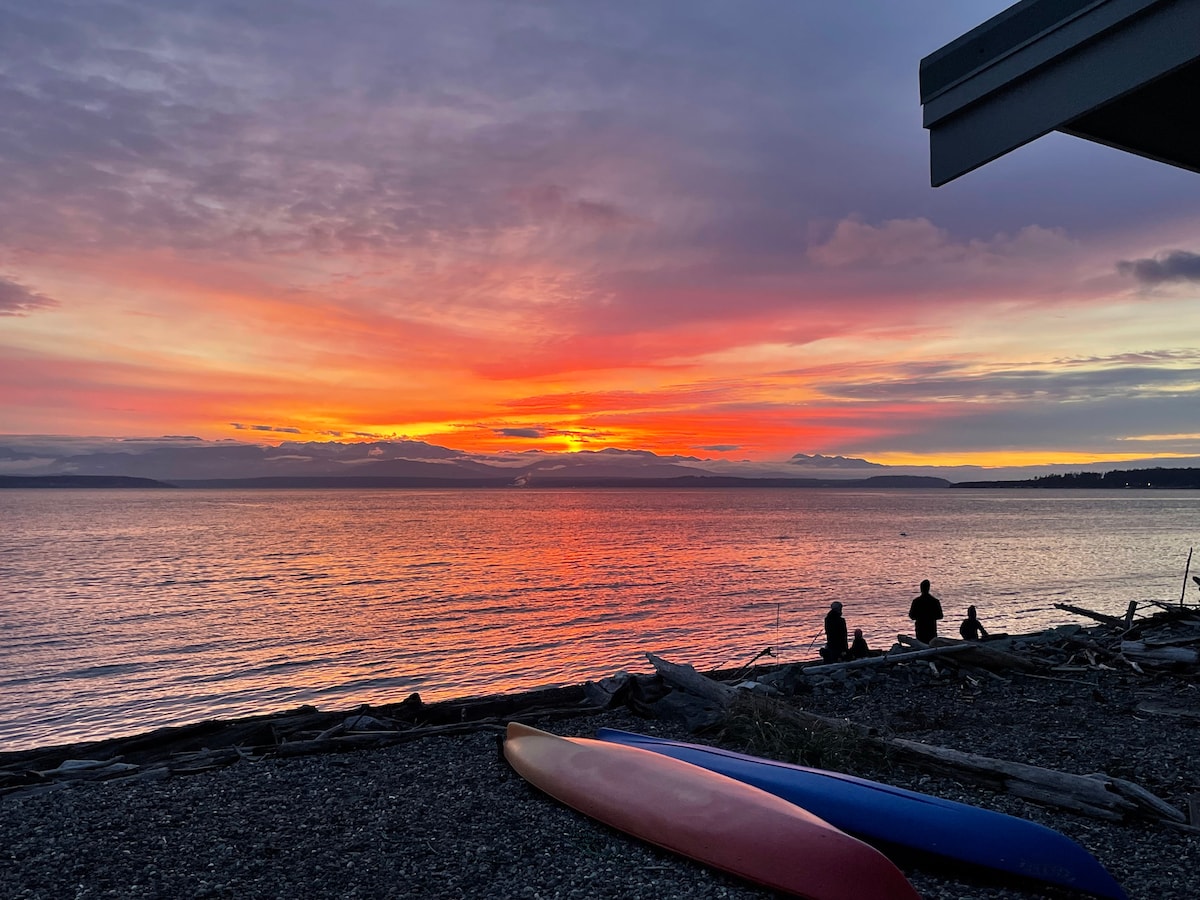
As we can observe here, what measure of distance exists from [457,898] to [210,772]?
213 inches

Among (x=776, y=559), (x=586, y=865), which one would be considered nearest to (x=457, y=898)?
(x=586, y=865)

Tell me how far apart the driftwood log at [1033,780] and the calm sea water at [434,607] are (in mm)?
13341

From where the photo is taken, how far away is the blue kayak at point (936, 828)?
650 cm

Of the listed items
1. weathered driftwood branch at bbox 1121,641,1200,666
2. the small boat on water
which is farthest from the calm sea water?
the small boat on water

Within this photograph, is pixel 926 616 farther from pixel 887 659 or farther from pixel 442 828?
pixel 442 828

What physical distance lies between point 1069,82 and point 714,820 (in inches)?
263

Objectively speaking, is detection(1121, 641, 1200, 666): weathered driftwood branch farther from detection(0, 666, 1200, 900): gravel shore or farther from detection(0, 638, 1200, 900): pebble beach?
detection(0, 666, 1200, 900): gravel shore

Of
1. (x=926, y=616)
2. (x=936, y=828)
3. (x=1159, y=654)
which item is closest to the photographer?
(x=936, y=828)

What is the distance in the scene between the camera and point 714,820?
7191 mm

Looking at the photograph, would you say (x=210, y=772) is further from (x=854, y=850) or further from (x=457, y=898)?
(x=854, y=850)

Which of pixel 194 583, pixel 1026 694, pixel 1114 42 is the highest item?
pixel 1114 42

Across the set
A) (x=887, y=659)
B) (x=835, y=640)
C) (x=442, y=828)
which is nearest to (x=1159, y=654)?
(x=887, y=659)

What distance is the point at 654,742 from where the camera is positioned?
1026 centimetres

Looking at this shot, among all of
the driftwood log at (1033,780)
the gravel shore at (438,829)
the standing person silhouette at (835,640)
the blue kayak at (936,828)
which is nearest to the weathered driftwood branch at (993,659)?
the standing person silhouette at (835,640)
